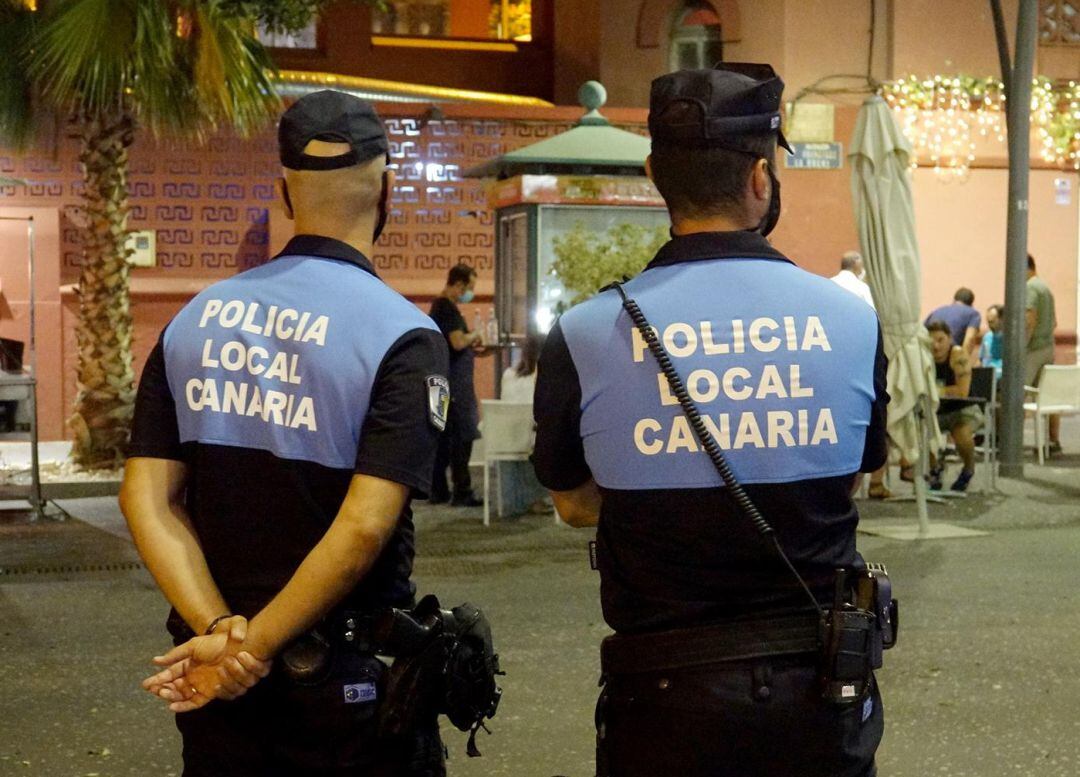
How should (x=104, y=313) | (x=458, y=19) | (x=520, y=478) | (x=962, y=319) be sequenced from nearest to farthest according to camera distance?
(x=520, y=478) → (x=104, y=313) → (x=962, y=319) → (x=458, y=19)

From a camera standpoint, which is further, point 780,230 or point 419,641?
point 780,230

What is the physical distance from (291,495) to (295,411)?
14 centimetres

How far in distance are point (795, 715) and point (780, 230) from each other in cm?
1647

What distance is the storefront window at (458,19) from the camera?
2139 cm

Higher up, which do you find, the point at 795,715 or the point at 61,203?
the point at 61,203

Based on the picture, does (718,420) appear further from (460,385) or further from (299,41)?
(299,41)

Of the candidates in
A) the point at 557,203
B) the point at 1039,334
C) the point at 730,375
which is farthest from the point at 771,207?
the point at 1039,334

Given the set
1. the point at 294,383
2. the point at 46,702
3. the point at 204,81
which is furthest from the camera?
the point at 204,81

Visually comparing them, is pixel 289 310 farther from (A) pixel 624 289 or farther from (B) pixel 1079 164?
(B) pixel 1079 164

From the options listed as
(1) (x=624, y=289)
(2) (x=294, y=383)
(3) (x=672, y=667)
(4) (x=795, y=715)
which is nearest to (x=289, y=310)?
(2) (x=294, y=383)

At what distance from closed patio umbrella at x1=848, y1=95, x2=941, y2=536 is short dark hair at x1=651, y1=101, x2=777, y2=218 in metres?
8.65

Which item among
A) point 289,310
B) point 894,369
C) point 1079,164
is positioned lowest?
point 894,369

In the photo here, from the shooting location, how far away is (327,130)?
2795mm

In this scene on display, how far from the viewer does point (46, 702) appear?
20.3 ft
